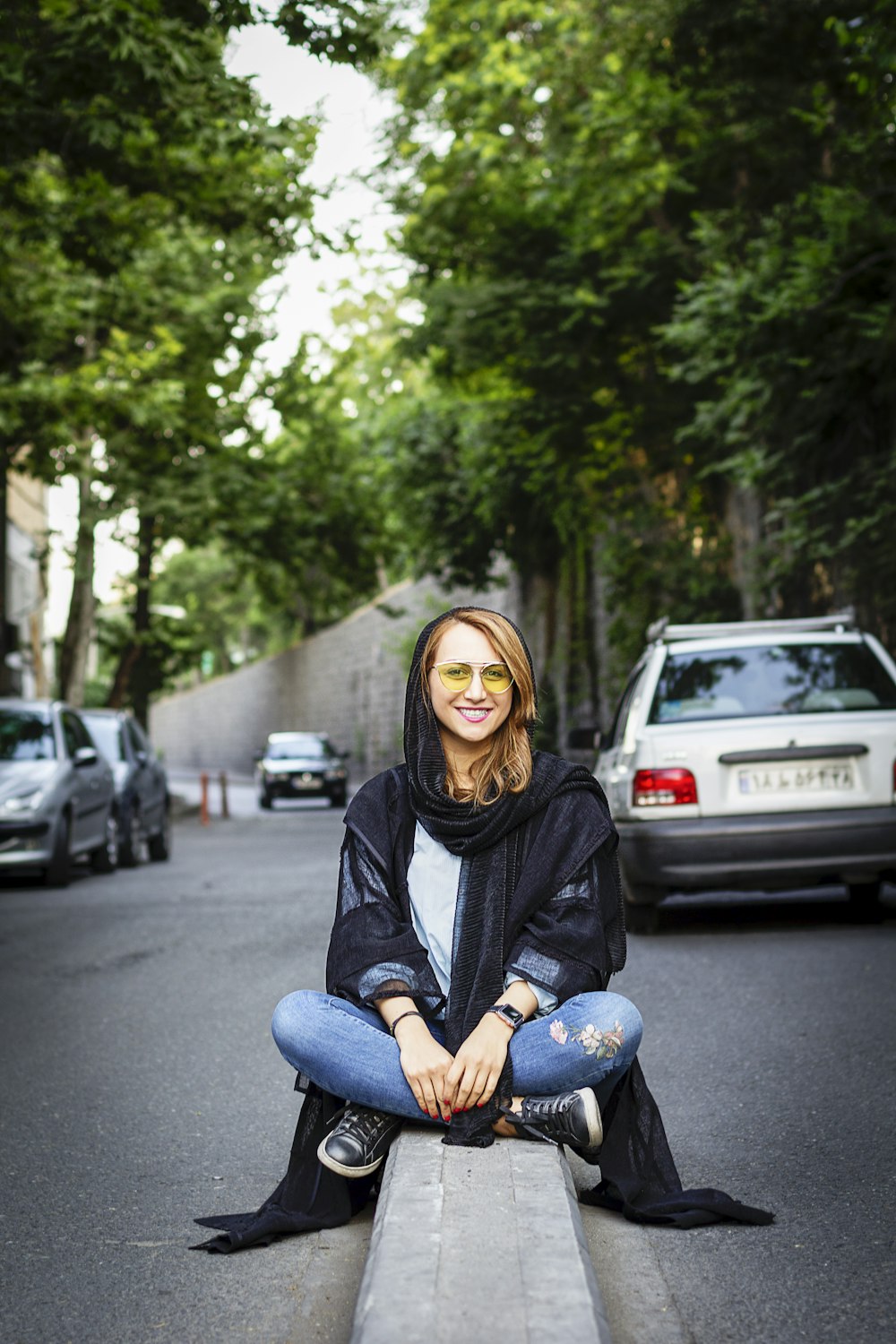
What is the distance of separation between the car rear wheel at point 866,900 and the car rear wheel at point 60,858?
700 cm

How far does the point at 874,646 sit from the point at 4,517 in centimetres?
2737

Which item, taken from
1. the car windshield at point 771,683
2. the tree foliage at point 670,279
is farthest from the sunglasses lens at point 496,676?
the tree foliage at point 670,279

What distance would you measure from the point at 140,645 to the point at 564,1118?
101 ft

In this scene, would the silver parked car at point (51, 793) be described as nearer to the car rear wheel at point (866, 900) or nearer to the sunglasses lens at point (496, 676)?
the car rear wheel at point (866, 900)

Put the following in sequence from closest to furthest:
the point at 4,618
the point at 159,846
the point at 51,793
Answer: the point at 51,793 < the point at 159,846 < the point at 4,618

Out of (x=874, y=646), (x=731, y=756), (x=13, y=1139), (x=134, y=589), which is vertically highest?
(x=134, y=589)

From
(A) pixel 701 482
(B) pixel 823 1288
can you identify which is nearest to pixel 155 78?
(B) pixel 823 1288

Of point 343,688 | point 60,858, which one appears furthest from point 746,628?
point 343,688

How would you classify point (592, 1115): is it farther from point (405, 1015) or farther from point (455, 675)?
point (455, 675)

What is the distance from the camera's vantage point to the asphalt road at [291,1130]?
143 inches

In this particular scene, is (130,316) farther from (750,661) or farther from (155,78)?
(750,661)

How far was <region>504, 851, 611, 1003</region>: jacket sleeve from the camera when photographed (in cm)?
404

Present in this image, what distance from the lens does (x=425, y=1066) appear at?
3.88 meters

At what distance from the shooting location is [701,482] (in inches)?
896
